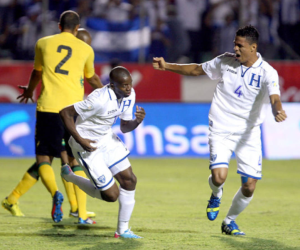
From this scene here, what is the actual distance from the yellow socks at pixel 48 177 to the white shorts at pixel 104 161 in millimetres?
950

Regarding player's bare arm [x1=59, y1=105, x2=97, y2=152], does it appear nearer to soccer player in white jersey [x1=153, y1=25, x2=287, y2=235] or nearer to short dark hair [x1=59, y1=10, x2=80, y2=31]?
soccer player in white jersey [x1=153, y1=25, x2=287, y2=235]

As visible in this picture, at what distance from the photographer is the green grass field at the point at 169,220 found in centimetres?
529

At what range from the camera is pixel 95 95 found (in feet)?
17.7

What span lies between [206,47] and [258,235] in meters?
9.98

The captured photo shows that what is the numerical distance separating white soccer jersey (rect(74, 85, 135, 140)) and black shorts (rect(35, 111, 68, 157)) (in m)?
0.92

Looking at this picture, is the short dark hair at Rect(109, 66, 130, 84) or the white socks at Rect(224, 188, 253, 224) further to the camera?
the white socks at Rect(224, 188, 253, 224)

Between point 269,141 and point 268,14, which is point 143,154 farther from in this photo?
point 268,14

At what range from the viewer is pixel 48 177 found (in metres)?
6.41

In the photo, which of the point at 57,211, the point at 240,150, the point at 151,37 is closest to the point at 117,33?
the point at 151,37

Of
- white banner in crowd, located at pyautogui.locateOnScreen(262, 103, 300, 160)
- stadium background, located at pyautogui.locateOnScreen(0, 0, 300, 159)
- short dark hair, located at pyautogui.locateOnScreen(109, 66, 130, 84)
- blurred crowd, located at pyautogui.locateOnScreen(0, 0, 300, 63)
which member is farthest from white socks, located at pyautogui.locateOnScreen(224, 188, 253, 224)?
blurred crowd, located at pyautogui.locateOnScreen(0, 0, 300, 63)

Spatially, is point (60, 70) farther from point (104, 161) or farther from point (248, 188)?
point (248, 188)

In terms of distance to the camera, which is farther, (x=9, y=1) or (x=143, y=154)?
(x=9, y=1)

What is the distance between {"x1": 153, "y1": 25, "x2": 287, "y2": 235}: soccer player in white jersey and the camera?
5.66m

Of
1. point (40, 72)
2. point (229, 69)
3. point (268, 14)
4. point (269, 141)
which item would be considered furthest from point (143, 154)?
point (229, 69)
